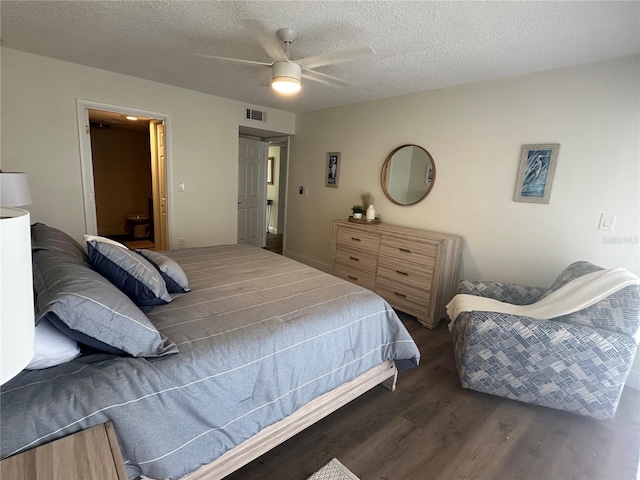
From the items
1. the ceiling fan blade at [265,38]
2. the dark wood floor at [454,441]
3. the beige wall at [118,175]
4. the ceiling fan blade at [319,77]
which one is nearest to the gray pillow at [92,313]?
the dark wood floor at [454,441]

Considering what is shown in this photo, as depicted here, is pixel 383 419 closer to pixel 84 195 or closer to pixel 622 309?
pixel 622 309

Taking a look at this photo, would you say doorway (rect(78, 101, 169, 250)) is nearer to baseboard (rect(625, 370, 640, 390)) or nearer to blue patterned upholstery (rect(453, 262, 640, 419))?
blue patterned upholstery (rect(453, 262, 640, 419))

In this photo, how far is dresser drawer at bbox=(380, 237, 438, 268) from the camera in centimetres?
297

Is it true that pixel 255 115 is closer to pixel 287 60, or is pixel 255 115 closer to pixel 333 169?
pixel 333 169

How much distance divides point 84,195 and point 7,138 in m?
0.76

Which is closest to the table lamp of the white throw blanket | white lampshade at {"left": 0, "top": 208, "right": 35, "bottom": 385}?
white lampshade at {"left": 0, "top": 208, "right": 35, "bottom": 385}

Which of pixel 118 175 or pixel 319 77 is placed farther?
pixel 118 175

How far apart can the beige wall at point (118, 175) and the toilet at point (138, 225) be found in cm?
39

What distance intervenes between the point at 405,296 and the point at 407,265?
1.12 feet

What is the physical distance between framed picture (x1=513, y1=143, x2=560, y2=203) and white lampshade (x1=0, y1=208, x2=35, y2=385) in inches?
129

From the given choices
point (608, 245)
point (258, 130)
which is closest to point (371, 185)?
point (258, 130)

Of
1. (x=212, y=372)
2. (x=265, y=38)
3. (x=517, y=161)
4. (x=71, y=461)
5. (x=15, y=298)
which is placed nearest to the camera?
(x=15, y=298)

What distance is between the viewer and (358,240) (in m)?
3.63

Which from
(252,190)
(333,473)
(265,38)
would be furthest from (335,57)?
(252,190)
